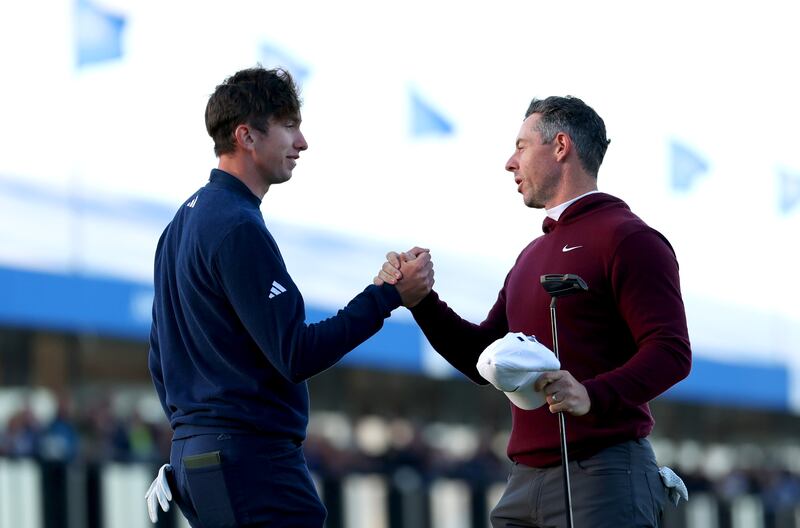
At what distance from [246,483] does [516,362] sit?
0.75 metres

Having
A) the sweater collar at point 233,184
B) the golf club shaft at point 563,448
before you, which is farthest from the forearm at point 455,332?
the sweater collar at point 233,184

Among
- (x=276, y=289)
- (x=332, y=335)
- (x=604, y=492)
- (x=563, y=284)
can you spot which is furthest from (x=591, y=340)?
(x=276, y=289)

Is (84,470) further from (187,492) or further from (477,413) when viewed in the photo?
(477,413)

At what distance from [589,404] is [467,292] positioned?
51.9 feet

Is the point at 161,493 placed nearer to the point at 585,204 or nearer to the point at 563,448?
the point at 563,448

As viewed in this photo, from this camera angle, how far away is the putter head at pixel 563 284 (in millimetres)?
4406

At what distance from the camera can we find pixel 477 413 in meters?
22.8

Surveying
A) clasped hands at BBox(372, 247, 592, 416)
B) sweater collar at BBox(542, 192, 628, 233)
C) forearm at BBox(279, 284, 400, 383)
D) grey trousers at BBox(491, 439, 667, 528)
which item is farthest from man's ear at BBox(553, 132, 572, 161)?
grey trousers at BBox(491, 439, 667, 528)

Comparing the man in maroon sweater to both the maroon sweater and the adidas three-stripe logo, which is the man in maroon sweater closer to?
the maroon sweater

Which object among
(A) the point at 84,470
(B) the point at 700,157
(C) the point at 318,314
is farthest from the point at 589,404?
(B) the point at 700,157

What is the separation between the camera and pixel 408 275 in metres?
4.70

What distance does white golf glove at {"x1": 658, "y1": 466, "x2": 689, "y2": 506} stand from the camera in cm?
466

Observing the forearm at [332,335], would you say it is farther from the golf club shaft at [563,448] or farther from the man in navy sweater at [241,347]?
the golf club shaft at [563,448]

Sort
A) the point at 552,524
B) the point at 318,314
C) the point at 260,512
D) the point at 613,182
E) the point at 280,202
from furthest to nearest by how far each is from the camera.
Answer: the point at 613,182 → the point at 280,202 → the point at 318,314 → the point at 552,524 → the point at 260,512
